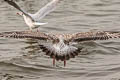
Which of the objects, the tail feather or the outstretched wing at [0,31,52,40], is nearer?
the tail feather

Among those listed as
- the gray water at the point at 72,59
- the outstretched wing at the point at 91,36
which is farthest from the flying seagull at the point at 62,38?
the gray water at the point at 72,59

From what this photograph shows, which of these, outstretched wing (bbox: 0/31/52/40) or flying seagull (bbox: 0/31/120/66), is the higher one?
outstretched wing (bbox: 0/31/52/40)

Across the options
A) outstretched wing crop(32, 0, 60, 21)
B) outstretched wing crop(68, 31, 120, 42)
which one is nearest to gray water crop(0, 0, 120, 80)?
outstretched wing crop(32, 0, 60, 21)

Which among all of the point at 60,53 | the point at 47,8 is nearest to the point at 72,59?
the point at 60,53

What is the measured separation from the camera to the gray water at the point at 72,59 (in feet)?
28.6

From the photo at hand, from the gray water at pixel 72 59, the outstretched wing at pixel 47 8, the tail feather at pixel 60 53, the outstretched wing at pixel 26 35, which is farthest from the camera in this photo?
the outstretched wing at pixel 47 8

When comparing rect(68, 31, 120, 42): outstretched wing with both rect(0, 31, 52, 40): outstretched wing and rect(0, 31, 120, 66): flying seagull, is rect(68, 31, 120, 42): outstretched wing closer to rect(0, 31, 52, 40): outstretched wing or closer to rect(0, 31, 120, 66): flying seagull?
rect(0, 31, 120, 66): flying seagull

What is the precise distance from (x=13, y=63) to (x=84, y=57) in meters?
1.68

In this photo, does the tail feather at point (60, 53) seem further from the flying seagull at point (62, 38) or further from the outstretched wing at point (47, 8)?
the outstretched wing at point (47, 8)

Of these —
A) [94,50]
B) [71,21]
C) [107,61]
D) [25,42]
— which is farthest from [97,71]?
[71,21]

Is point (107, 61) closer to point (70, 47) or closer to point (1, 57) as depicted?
point (70, 47)

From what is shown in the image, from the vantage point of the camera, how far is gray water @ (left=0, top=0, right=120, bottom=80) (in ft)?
28.6

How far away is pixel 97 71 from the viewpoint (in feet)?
28.9

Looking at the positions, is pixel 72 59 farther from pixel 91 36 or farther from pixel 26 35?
pixel 26 35
